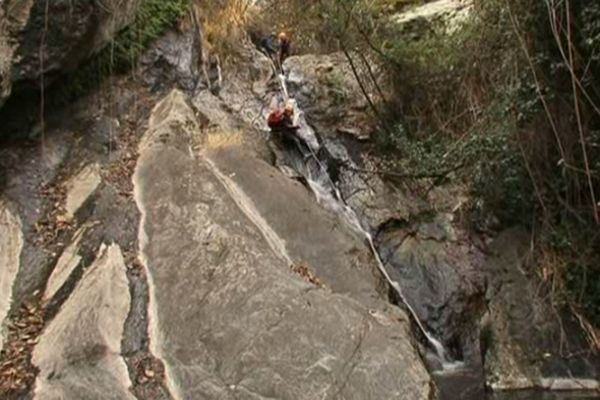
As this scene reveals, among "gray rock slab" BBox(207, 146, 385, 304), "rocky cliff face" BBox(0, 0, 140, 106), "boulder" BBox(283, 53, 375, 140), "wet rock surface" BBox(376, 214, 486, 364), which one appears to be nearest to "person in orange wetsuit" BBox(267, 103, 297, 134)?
"boulder" BBox(283, 53, 375, 140)

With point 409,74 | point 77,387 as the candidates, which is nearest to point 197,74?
point 409,74

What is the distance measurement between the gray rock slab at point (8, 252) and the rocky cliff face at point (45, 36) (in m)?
1.21

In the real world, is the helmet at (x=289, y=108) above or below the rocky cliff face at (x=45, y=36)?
below

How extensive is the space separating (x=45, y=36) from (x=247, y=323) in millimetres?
3976

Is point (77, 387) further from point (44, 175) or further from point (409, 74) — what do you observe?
point (409, 74)

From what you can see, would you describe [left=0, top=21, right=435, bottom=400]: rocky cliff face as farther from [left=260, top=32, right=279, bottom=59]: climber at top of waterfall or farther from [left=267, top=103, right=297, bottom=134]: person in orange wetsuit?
[left=260, top=32, right=279, bottom=59]: climber at top of waterfall

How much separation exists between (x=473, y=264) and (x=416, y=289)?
765 mm

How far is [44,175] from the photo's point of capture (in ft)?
25.4

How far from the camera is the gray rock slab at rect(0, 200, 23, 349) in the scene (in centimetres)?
623

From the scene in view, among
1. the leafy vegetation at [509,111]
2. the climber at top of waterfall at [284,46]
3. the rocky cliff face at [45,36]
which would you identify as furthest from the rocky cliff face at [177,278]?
the climber at top of waterfall at [284,46]

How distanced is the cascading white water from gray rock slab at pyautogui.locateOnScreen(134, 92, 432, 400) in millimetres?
1560

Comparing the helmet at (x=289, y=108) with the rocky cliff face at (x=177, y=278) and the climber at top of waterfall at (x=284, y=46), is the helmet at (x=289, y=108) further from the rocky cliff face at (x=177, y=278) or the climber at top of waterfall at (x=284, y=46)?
the climber at top of waterfall at (x=284, y=46)

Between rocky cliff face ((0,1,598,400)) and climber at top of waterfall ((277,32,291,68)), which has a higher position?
climber at top of waterfall ((277,32,291,68))

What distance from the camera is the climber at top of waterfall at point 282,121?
9.95m
